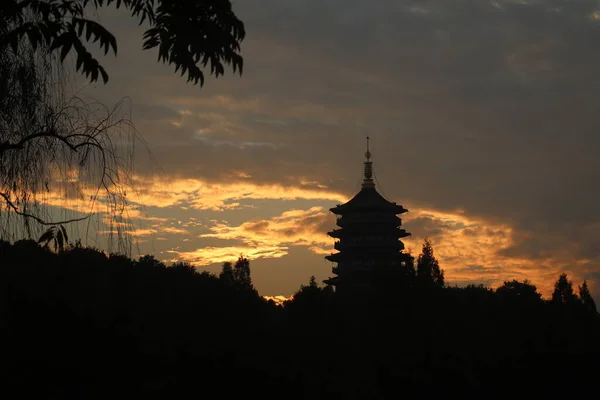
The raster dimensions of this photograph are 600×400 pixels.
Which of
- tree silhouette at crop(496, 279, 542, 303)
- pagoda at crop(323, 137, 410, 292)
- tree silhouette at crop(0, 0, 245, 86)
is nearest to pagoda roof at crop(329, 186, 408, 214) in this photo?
pagoda at crop(323, 137, 410, 292)

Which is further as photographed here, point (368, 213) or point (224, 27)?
point (368, 213)

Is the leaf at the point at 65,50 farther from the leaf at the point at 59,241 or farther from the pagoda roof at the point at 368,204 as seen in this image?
the pagoda roof at the point at 368,204

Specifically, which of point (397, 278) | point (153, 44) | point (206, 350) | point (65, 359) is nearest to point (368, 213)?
point (397, 278)

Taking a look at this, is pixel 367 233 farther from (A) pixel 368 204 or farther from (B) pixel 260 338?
(B) pixel 260 338

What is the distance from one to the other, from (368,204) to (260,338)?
4432 centimetres

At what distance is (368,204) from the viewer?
8444 centimetres

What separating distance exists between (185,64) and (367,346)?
39.7 meters

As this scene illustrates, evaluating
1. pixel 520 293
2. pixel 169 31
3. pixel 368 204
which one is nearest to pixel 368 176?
pixel 368 204

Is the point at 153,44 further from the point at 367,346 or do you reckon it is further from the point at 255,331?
the point at 367,346

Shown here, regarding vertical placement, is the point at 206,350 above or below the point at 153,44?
below

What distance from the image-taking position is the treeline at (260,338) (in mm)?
32781

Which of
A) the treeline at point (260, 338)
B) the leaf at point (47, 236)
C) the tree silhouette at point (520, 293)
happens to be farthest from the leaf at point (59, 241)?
the tree silhouette at point (520, 293)

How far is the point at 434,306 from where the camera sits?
161ft

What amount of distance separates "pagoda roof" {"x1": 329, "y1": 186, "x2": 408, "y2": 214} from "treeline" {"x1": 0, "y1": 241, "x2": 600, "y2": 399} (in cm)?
2844
